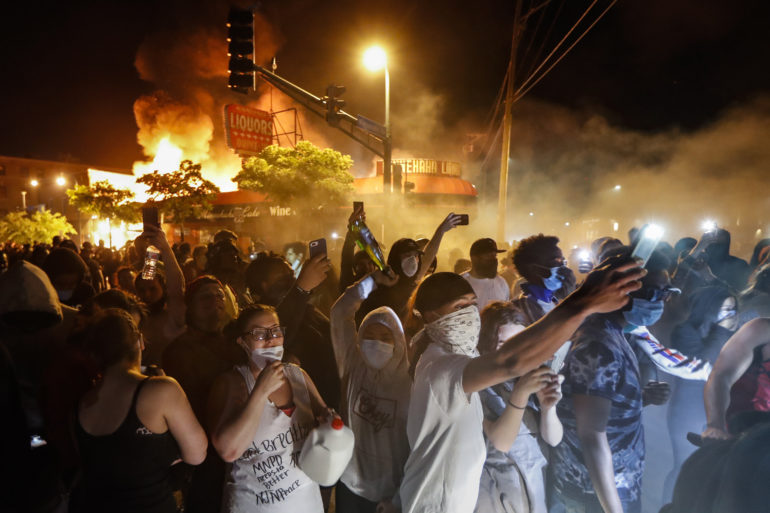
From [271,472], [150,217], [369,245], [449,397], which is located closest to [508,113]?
[369,245]

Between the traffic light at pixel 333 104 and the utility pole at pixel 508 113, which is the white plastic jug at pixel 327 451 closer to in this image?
the traffic light at pixel 333 104

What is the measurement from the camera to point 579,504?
8.41 feet

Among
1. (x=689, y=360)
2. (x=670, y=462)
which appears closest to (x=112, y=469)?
(x=689, y=360)

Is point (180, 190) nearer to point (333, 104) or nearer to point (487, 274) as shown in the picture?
point (333, 104)

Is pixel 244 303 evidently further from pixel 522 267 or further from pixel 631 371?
pixel 631 371

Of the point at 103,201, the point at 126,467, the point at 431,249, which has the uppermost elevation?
the point at 103,201

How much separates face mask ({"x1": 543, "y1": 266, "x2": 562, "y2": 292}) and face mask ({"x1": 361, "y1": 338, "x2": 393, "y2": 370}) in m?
1.61

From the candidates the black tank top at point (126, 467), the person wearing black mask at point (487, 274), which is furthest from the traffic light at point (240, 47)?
the black tank top at point (126, 467)

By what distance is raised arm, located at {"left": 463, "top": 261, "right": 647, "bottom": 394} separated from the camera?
153 cm

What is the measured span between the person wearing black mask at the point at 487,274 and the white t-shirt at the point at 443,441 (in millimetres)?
3030

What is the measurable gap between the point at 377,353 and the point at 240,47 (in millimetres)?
6851

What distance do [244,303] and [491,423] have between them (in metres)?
3.10

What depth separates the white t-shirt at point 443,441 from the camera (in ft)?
6.43

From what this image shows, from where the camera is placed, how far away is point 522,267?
11.4 ft
